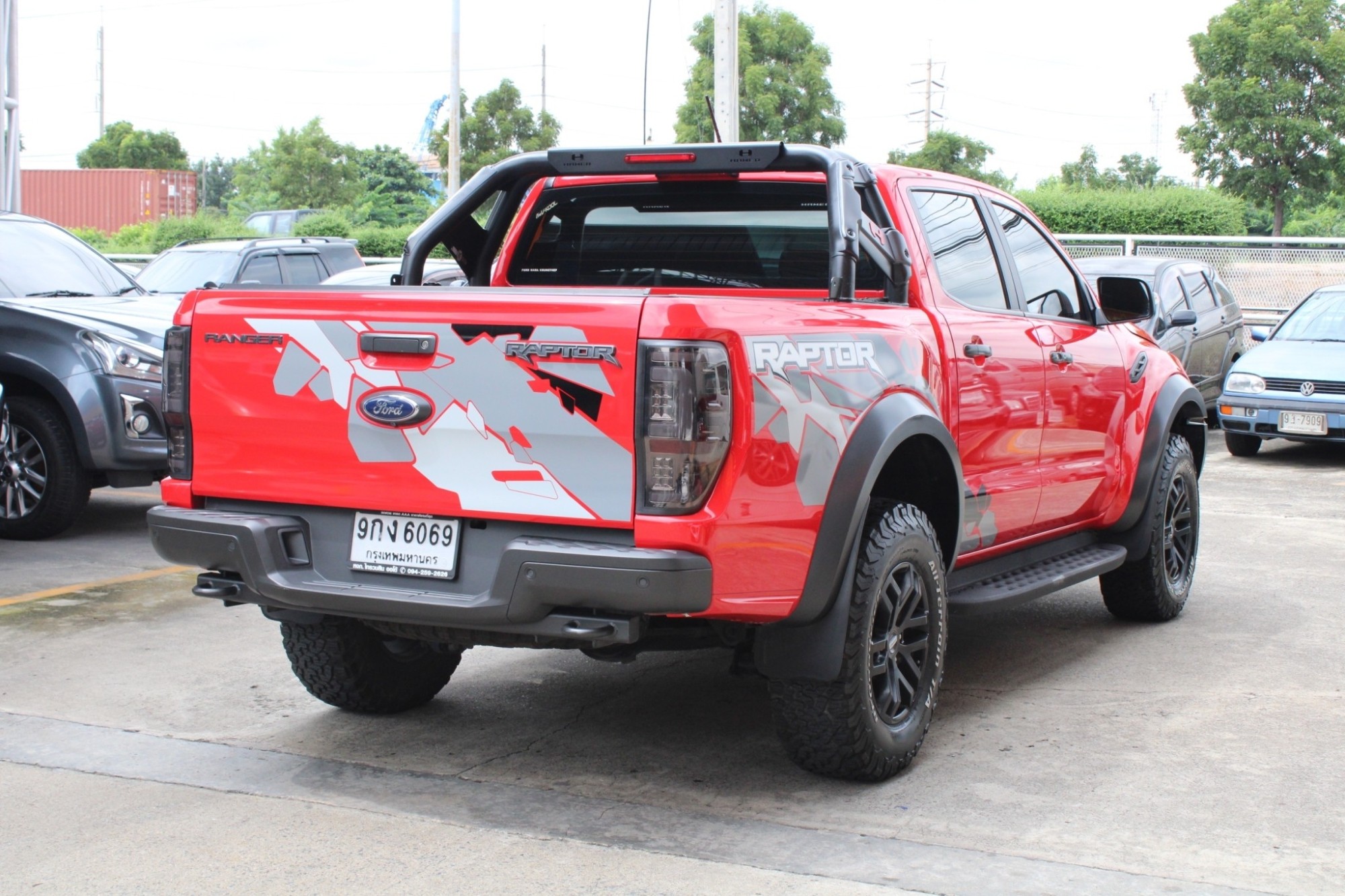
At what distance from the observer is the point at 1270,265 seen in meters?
18.9

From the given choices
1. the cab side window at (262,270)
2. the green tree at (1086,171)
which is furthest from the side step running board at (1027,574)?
the green tree at (1086,171)

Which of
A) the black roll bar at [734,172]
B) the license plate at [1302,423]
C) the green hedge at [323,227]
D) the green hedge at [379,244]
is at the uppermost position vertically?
the green hedge at [323,227]

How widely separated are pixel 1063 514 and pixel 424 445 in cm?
294

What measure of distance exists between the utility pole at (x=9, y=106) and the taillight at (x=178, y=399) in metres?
9.36

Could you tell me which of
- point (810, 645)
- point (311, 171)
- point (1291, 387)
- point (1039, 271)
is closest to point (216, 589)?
point (810, 645)

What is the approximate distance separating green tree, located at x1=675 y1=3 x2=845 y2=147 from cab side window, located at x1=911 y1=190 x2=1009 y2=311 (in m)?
42.9

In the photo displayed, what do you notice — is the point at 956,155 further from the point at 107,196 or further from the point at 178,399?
the point at 178,399

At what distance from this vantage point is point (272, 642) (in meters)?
6.16

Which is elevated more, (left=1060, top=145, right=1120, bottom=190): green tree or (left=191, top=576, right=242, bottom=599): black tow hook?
(left=1060, top=145, right=1120, bottom=190): green tree

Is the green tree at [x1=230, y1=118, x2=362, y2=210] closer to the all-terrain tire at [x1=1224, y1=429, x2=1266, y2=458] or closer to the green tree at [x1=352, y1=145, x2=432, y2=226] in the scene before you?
the green tree at [x1=352, y1=145, x2=432, y2=226]

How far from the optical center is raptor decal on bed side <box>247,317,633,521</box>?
370 cm

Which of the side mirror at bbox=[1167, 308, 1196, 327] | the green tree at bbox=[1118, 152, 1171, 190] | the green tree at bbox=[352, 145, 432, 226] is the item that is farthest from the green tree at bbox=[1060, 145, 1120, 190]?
the side mirror at bbox=[1167, 308, 1196, 327]

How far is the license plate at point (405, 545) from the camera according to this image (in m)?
3.92

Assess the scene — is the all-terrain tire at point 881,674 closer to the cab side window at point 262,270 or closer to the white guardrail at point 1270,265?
the cab side window at point 262,270
